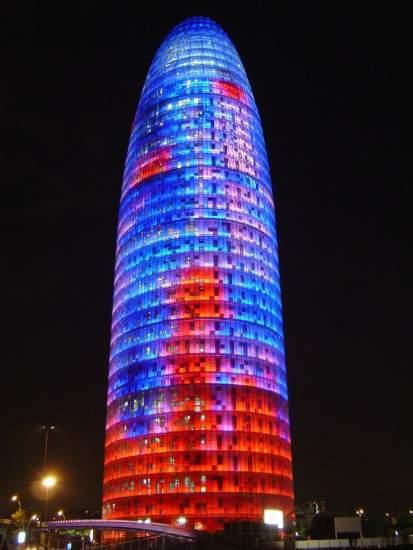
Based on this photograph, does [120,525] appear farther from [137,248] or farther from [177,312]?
[137,248]

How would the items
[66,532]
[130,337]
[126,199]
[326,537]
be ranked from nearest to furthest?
Result: [326,537] → [66,532] → [130,337] → [126,199]

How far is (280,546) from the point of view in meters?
89.1

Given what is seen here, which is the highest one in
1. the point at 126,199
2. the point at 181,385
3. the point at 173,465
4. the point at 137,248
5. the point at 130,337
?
the point at 126,199

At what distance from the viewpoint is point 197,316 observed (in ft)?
487

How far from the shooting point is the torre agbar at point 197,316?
13875 cm

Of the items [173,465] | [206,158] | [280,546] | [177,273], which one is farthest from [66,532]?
[206,158]

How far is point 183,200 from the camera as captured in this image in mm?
161125

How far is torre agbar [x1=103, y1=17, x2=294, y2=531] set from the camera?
139m

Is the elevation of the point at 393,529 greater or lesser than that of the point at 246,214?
lesser

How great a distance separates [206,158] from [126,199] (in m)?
25.5

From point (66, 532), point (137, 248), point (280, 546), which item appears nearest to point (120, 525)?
point (280, 546)

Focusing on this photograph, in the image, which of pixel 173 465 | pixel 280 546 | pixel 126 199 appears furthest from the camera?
pixel 126 199

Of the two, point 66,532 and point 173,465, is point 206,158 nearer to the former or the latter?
point 173,465

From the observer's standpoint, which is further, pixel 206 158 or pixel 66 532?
pixel 206 158
